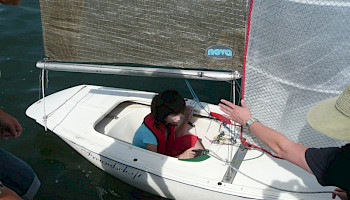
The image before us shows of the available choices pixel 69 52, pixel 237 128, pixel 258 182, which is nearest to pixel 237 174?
pixel 258 182

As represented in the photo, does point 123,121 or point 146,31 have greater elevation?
point 146,31

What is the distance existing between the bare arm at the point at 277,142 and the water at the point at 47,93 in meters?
1.40

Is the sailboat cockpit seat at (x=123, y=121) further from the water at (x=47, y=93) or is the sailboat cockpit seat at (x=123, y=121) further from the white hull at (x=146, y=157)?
the water at (x=47, y=93)

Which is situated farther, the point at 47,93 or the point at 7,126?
the point at 47,93

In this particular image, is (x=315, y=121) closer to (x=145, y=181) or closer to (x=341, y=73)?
(x=341, y=73)

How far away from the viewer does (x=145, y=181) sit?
2.74 meters

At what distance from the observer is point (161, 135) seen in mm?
2781

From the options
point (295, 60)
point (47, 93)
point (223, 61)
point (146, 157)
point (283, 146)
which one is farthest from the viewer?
point (47, 93)

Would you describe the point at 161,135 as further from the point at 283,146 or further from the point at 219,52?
the point at 283,146

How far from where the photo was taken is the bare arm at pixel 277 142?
5.51 feet

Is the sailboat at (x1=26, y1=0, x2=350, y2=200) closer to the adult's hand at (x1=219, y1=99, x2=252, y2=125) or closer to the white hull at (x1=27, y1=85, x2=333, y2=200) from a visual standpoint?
the white hull at (x1=27, y1=85, x2=333, y2=200)

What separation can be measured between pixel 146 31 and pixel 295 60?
103cm

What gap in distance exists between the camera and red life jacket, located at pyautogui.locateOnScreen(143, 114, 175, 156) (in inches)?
107

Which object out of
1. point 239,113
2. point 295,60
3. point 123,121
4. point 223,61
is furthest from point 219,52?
point 123,121
